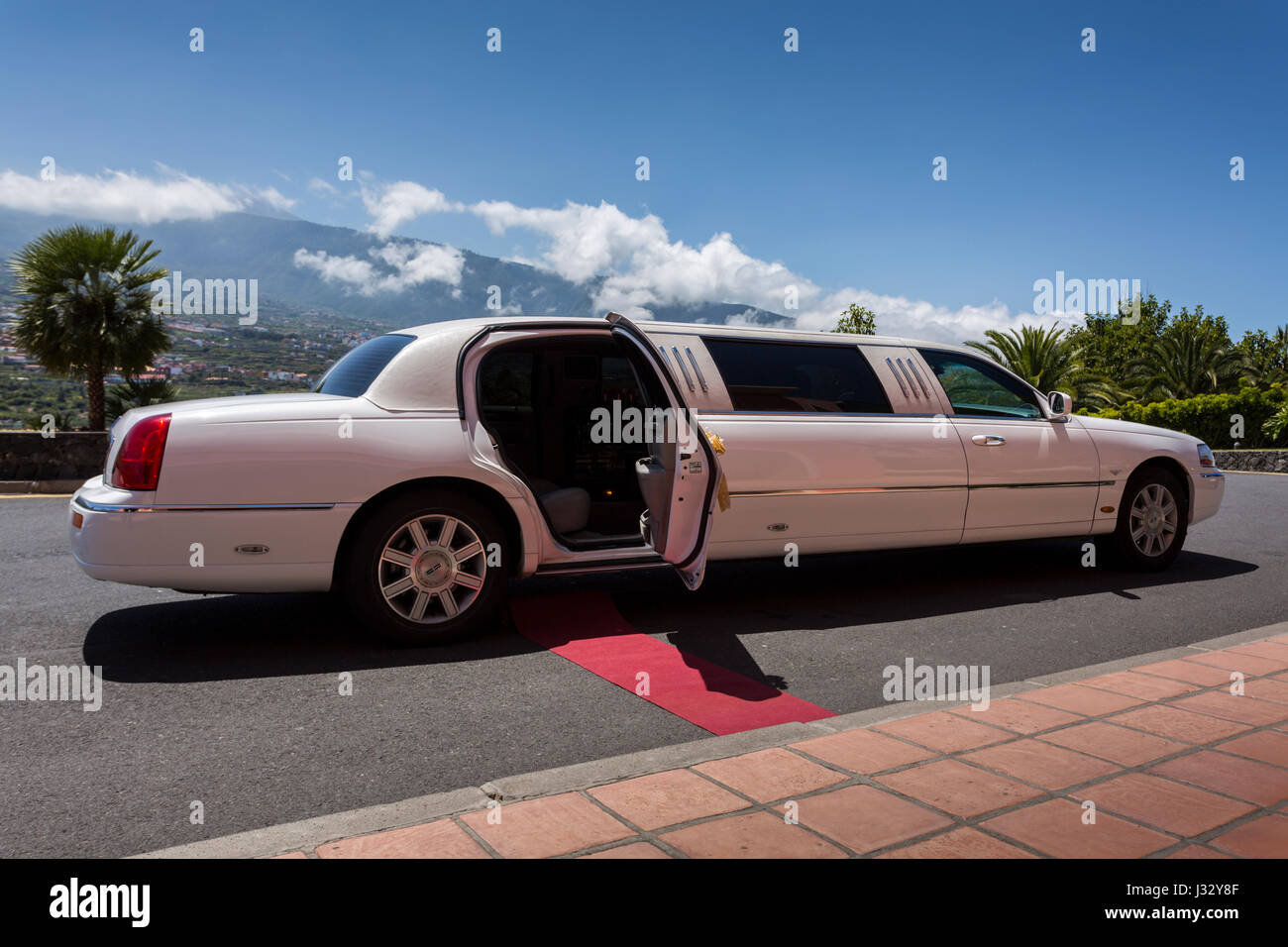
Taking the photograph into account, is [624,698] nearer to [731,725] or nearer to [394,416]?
[731,725]

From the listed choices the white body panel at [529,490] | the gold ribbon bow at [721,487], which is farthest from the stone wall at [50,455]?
the gold ribbon bow at [721,487]

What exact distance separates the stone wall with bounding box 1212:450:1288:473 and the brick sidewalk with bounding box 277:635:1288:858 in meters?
21.8

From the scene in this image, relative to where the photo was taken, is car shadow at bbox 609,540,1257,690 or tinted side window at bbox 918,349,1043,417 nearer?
car shadow at bbox 609,540,1257,690

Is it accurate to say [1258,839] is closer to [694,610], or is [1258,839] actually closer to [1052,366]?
[694,610]

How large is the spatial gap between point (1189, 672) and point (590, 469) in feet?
11.3

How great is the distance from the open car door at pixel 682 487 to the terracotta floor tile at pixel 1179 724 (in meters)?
1.94

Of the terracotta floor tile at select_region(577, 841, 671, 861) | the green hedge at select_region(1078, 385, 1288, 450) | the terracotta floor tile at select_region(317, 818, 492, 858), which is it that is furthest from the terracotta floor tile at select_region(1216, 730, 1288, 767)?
the green hedge at select_region(1078, 385, 1288, 450)

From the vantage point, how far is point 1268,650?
4.88 m

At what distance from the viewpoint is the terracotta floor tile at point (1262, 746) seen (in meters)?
3.35

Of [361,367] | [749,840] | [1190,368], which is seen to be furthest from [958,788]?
[1190,368]

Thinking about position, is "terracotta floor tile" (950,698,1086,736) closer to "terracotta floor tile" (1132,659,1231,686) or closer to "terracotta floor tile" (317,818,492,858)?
"terracotta floor tile" (1132,659,1231,686)

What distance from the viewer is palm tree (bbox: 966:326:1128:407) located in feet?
123
